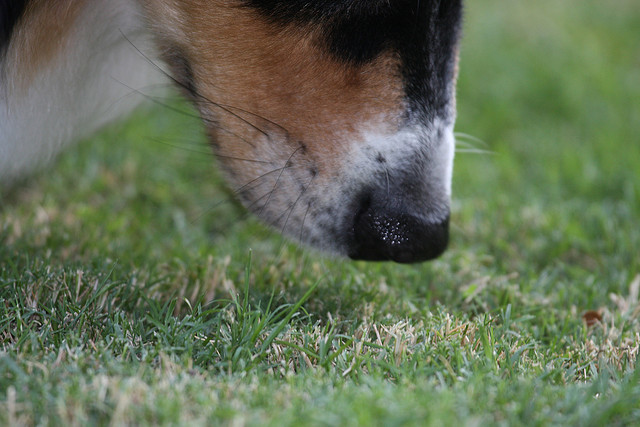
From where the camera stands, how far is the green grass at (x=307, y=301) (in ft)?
4.84

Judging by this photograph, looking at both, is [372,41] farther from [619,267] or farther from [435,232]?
[619,267]

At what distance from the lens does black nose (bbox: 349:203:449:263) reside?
6.71 feet

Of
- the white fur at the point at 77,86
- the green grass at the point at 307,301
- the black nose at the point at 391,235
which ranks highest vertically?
the white fur at the point at 77,86

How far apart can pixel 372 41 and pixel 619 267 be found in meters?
1.45

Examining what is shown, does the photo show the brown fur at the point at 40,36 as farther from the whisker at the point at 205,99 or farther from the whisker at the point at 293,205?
the whisker at the point at 293,205

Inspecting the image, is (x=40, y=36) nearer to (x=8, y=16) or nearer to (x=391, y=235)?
(x=8, y=16)

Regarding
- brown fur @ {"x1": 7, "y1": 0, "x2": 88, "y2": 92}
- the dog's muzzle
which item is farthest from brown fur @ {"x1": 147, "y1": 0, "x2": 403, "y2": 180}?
brown fur @ {"x1": 7, "y1": 0, "x2": 88, "y2": 92}

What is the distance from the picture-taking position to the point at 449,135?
2.18 metres

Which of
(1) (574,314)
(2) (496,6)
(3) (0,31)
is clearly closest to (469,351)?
(1) (574,314)

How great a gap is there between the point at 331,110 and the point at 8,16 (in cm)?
93

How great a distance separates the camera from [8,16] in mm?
1988

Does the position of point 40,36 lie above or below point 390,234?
above

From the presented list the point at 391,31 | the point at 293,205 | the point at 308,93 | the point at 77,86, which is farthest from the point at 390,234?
the point at 77,86

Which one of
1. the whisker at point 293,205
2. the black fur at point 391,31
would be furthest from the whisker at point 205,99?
the black fur at point 391,31
